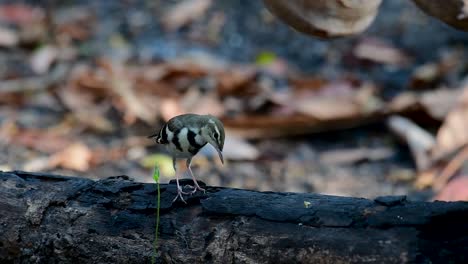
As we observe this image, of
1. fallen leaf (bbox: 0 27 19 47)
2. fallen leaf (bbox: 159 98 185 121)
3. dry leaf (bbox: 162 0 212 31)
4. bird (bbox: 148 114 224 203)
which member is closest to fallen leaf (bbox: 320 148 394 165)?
fallen leaf (bbox: 159 98 185 121)

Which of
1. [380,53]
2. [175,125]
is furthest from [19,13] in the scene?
[175,125]

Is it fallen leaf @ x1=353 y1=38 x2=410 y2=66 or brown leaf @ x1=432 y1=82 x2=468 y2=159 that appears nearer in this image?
brown leaf @ x1=432 y1=82 x2=468 y2=159

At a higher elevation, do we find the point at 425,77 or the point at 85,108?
the point at 425,77

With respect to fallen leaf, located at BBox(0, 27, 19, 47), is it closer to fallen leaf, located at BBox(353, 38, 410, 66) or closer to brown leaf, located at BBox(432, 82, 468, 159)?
fallen leaf, located at BBox(353, 38, 410, 66)

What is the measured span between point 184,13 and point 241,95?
7.28 ft

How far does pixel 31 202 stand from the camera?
3250 mm

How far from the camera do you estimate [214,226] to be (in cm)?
298

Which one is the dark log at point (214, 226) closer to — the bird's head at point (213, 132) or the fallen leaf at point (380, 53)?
the bird's head at point (213, 132)

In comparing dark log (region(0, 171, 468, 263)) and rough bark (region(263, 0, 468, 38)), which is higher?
rough bark (region(263, 0, 468, 38))

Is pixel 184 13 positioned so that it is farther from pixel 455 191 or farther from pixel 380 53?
pixel 455 191

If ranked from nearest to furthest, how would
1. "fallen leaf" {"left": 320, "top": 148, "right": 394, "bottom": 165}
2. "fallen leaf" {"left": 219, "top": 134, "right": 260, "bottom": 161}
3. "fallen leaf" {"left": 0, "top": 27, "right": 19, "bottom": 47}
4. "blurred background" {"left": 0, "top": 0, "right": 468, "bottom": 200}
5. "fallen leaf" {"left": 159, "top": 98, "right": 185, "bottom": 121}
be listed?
"blurred background" {"left": 0, "top": 0, "right": 468, "bottom": 200} → "fallen leaf" {"left": 219, "top": 134, "right": 260, "bottom": 161} → "fallen leaf" {"left": 320, "top": 148, "right": 394, "bottom": 165} → "fallen leaf" {"left": 159, "top": 98, "right": 185, "bottom": 121} → "fallen leaf" {"left": 0, "top": 27, "right": 19, "bottom": 47}

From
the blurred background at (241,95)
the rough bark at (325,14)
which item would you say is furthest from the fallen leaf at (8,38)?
the rough bark at (325,14)

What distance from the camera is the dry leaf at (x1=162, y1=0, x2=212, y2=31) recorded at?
8.62m

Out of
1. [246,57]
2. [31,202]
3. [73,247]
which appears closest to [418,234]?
[73,247]
